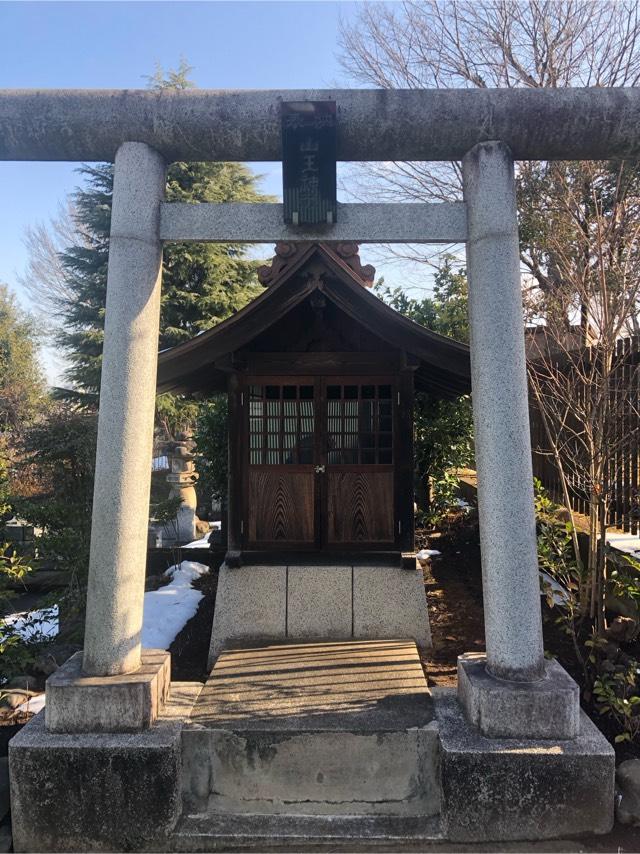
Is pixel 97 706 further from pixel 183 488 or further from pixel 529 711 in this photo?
pixel 183 488

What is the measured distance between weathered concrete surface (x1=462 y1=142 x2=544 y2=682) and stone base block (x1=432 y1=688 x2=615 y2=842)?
0.46 m

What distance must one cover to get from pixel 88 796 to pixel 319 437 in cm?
366

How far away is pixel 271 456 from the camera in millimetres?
5926

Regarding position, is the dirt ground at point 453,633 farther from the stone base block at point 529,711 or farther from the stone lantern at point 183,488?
A: the stone lantern at point 183,488

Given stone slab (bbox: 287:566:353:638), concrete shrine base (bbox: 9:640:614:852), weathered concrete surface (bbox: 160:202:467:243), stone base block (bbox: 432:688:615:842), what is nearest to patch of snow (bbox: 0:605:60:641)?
concrete shrine base (bbox: 9:640:614:852)

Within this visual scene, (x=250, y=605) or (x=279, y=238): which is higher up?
(x=279, y=238)

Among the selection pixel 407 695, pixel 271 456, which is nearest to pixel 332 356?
pixel 271 456

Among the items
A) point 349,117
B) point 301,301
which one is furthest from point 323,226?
point 301,301

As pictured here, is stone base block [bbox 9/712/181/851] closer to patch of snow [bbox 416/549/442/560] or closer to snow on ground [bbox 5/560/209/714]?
snow on ground [bbox 5/560/209/714]

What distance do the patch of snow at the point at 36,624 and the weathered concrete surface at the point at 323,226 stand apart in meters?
3.85

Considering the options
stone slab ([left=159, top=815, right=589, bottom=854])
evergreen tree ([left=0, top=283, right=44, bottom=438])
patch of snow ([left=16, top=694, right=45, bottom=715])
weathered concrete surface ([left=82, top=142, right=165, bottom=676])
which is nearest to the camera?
stone slab ([left=159, top=815, right=589, bottom=854])

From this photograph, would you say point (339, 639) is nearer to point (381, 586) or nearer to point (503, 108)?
point (381, 586)

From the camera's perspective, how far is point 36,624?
601cm

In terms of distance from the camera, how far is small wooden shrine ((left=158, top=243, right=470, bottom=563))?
5828 mm
